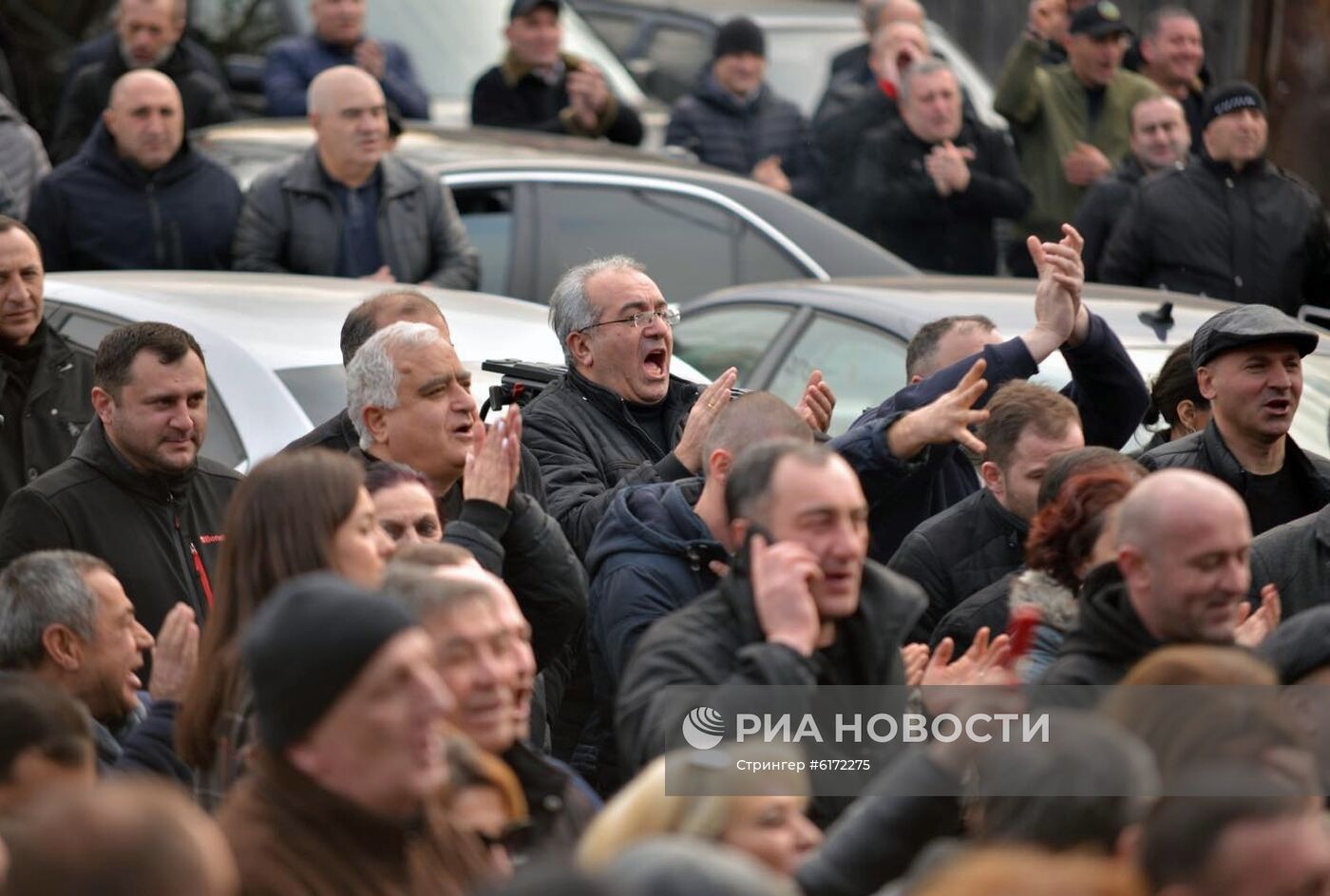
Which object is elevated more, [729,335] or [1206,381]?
[1206,381]

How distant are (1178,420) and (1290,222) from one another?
9.44 ft

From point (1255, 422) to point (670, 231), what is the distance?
13.8 ft

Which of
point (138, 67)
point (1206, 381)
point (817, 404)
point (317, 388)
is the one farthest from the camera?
point (138, 67)

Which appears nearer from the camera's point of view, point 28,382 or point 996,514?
point 996,514

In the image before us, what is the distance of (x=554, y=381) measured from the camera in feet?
25.0

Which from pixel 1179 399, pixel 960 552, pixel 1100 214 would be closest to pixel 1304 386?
pixel 1179 399

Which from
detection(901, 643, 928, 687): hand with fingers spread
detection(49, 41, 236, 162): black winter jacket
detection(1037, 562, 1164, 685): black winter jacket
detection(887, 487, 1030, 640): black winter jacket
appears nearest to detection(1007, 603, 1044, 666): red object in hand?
detection(901, 643, 928, 687): hand with fingers spread

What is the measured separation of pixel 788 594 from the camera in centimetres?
493

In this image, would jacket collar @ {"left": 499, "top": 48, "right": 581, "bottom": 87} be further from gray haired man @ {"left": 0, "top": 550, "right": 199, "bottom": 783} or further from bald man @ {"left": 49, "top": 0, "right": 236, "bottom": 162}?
gray haired man @ {"left": 0, "top": 550, "right": 199, "bottom": 783}

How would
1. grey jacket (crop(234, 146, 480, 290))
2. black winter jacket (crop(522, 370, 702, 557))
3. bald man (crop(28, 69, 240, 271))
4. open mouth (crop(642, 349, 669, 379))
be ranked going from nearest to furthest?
black winter jacket (crop(522, 370, 702, 557)) < open mouth (crop(642, 349, 669, 379)) < grey jacket (crop(234, 146, 480, 290)) < bald man (crop(28, 69, 240, 271))

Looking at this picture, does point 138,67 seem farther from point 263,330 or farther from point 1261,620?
point 1261,620

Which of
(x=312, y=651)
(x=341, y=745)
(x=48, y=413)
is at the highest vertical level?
(x=312, y=651)

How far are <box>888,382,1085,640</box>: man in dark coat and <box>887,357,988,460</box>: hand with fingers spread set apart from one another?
228 mm

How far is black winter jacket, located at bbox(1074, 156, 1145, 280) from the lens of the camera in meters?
11.2
